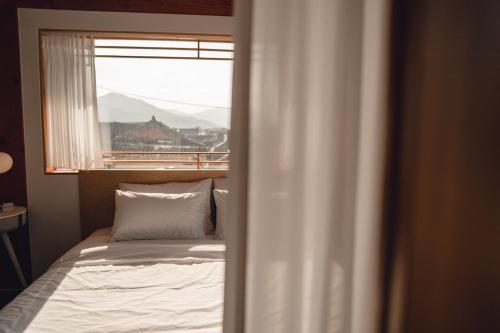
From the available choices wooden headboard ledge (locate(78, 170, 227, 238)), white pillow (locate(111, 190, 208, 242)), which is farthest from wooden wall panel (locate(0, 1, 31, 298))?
white pillow (locate(111, 190, 208, 242))

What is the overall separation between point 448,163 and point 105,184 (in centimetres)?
282

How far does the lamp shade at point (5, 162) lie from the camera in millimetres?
2608

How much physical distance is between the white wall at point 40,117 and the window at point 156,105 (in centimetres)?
9

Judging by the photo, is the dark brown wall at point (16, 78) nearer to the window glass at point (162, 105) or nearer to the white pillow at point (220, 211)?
the window glass at point (162, 105)

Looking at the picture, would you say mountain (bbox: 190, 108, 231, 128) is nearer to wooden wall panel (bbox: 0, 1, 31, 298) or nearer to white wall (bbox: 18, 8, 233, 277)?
white wall (bbox: 18, 8, 233, 277)

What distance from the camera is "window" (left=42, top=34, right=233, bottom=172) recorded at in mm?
2959

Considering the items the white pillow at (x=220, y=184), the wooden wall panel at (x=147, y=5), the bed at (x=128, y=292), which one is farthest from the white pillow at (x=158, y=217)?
the wooden wall panel at (x=147, y=5)

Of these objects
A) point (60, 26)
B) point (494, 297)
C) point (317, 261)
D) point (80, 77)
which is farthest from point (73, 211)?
point (494, 297)

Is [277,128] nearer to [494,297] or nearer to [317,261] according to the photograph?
[317,261]

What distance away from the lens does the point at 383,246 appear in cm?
59

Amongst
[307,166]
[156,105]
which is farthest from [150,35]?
[307,166]

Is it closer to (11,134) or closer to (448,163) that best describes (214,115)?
(11,134)

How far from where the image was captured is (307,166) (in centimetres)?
57

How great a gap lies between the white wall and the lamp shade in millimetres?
201
